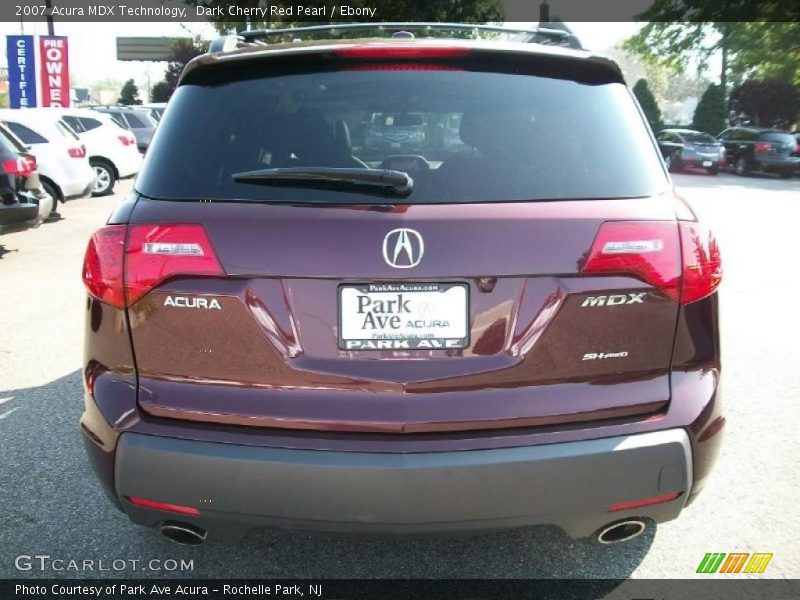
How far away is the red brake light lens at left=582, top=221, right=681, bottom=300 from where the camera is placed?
7.63 ft

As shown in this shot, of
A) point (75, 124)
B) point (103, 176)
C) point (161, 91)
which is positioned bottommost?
point (103, 176)

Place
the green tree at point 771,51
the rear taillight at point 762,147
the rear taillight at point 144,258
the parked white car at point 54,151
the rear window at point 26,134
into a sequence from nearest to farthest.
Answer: the rear taillight at point 144,258
the parked white car at point 54,151
the rear window at point 26,134
the rear taillight at point 762,147
the green tree at point 771,51

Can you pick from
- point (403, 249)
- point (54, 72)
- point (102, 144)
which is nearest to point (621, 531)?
point (403, 249)

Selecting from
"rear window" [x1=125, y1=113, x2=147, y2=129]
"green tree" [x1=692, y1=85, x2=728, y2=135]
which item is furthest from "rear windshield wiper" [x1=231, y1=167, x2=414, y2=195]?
"green tree" [x1=692, y1=85, x2=728, y2=135]

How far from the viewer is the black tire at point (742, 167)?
90.5ft

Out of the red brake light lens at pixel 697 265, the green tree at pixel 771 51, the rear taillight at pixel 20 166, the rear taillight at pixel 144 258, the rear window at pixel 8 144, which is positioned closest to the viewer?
the rear taillight at pixel 144 258

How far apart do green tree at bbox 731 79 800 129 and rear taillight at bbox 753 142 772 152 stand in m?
15.3

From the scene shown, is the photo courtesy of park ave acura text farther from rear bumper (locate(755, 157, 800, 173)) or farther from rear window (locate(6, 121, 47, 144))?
rear bumper (locate(755, 157, 800, 173))

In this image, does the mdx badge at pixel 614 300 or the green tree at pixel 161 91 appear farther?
the green tree at pixel 161 91

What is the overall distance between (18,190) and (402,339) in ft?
29.5

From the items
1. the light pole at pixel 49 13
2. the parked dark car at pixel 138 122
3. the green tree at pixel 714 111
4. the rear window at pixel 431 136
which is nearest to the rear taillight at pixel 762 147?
the green tree at pixel 714 111

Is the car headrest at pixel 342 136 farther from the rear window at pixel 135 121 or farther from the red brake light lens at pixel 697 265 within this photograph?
the rear window at pixel 135 121

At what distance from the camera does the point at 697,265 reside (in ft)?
8.04

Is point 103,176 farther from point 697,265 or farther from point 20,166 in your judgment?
point 697,265
